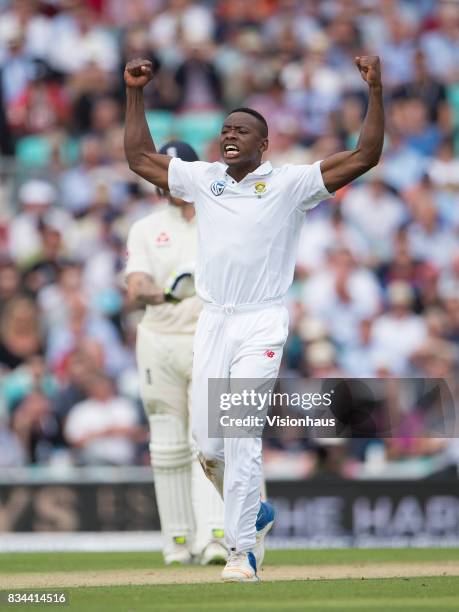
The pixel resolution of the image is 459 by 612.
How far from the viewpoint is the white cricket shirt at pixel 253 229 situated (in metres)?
7.37

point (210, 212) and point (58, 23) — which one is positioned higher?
point (58, 23)

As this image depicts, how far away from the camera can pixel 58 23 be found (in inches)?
701

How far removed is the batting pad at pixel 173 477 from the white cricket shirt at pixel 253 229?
6.56ft

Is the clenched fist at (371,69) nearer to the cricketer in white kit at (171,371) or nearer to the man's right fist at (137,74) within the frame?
the man's right fist at (137,74)

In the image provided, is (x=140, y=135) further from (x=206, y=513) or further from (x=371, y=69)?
(x=206, y=513)

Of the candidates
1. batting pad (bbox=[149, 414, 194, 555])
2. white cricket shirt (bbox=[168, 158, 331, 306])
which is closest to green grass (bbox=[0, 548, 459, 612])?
white cricket shirt (bbox=[168, 158, 331, 306])

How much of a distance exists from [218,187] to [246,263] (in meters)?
0.40

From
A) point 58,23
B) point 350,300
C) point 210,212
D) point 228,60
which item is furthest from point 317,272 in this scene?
point 210,212

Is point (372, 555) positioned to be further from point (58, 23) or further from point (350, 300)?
point (58, 23)

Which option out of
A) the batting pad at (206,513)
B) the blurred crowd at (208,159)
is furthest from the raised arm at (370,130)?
the blurred crowd at (208,159)

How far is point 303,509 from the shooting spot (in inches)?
458

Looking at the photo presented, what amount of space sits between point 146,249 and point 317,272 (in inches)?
218

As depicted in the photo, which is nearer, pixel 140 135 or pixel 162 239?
pixel 140 135

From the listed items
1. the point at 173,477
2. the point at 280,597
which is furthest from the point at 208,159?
the point at 280,597
